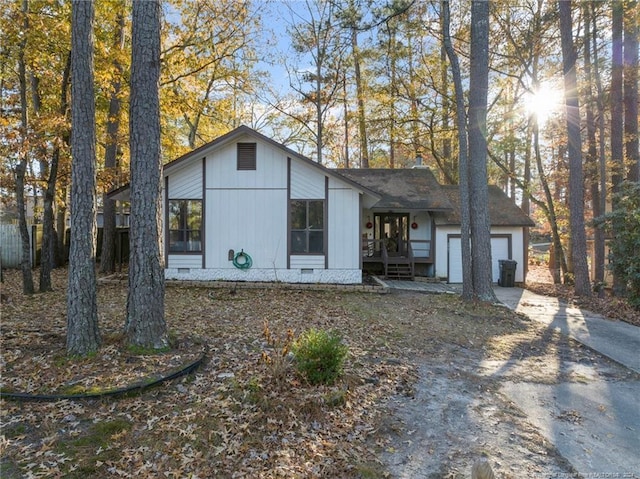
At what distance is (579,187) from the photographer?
10.9 m

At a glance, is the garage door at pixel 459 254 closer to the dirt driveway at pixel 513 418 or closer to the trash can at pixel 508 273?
the trash can at pixel 508 273

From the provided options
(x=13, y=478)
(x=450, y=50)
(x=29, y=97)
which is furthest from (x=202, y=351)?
(x=29, y=97)

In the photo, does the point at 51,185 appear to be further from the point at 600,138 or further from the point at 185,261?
the point at 600,138

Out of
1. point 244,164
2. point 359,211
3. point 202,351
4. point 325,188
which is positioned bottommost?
point 202,351

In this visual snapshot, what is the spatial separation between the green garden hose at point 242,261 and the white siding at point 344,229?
246 centimetres

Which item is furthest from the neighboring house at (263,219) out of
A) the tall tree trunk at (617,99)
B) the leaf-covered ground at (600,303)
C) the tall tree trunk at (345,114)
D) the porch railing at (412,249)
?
the tall tree trunk at (345,114)

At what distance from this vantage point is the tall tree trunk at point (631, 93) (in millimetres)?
11327

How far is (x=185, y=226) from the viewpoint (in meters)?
11.6

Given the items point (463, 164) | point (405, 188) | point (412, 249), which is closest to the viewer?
point (463, 164)

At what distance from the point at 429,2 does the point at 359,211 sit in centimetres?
645

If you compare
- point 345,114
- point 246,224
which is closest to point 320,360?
point 246,224

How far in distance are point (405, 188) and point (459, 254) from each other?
3.37m

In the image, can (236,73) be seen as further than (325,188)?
Yes

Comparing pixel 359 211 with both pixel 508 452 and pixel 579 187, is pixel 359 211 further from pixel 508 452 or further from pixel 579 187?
pixel 508 452
